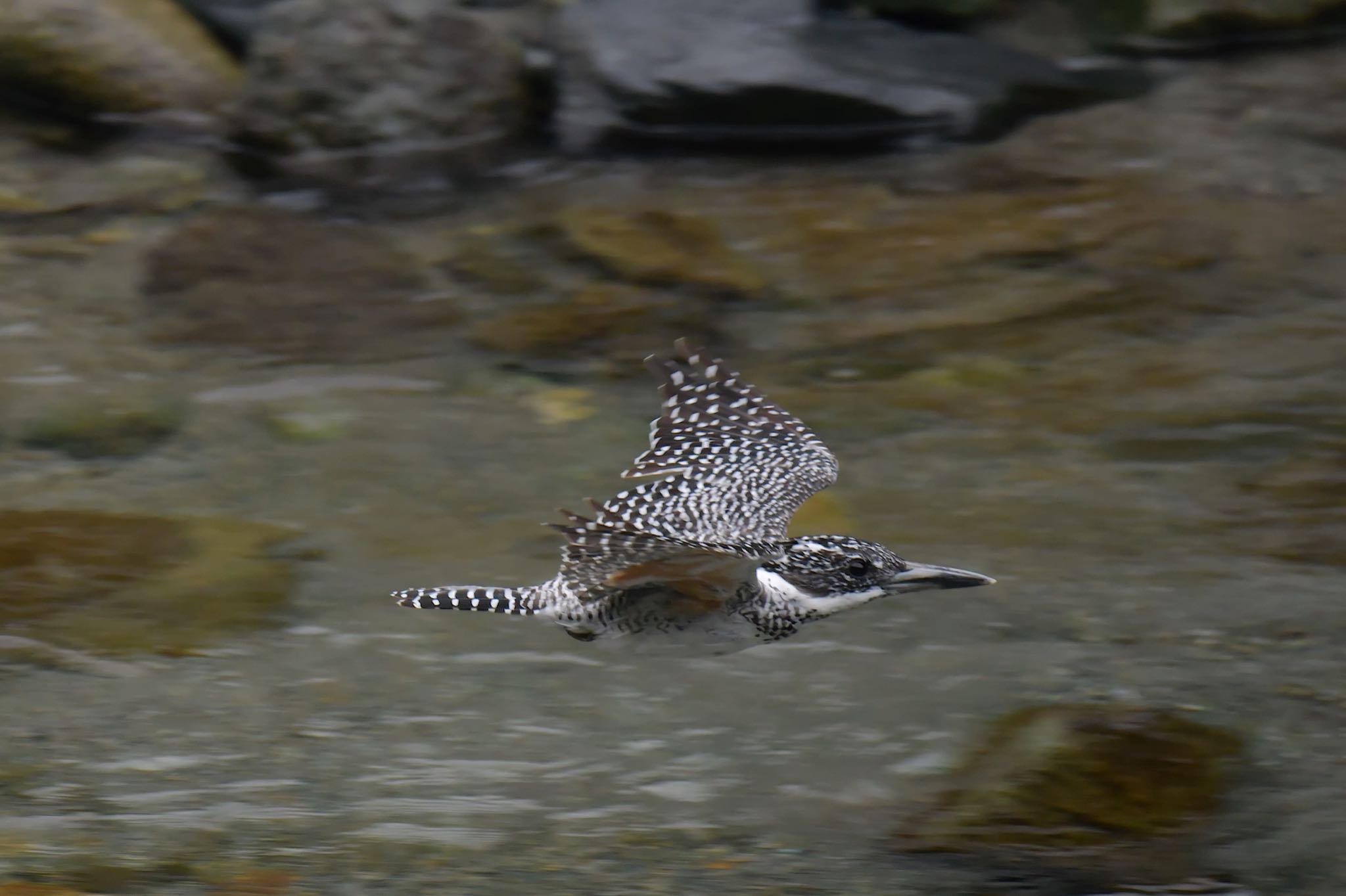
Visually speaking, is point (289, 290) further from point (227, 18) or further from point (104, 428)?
point (227, 18)

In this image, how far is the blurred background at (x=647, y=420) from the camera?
3918 mm

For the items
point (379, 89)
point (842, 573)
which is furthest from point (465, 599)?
point (379, 89)

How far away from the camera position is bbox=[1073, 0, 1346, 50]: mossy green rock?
866cm

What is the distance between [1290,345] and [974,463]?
1573 millimetres

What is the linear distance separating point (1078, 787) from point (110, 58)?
652 centimetres

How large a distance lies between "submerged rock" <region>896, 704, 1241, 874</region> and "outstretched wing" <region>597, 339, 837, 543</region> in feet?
2.68

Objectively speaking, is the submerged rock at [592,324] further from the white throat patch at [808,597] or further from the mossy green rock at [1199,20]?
the mossy green rock at [1199,20]

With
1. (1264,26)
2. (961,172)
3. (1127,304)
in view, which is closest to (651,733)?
(1127,304)

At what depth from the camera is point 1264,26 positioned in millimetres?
8695

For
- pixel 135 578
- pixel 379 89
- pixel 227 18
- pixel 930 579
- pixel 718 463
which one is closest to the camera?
pixel 930 579

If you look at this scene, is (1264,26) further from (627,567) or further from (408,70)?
(627,567)

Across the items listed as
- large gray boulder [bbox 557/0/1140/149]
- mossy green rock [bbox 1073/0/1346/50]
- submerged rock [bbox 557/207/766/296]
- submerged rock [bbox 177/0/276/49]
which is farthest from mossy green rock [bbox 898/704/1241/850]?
submerged rock [bbox 177/0/276/49]

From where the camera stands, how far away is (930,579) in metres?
4.17

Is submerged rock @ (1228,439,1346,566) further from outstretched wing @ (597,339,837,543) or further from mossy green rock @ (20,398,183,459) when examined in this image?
mossy green rock @ (20,398,183,459)
